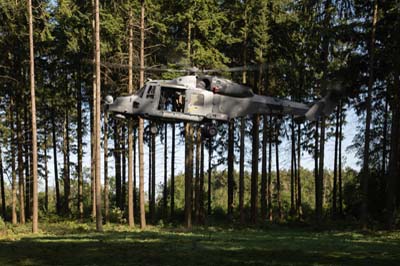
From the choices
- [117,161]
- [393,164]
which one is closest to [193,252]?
[393,164]

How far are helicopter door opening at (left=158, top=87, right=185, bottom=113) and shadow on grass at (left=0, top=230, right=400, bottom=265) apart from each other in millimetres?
4755

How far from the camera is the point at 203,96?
15938 mm

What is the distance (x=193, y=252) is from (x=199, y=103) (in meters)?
4.94

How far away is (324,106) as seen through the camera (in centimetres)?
1672

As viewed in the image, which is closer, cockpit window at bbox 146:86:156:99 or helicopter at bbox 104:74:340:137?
helicopter at bbox 104:74:340:137

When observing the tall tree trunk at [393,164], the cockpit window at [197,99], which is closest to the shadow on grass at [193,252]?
the cockpit window at [197,99]

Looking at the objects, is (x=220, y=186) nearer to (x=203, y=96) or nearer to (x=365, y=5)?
(x=365, y=5)

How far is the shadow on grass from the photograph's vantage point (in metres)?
13.1

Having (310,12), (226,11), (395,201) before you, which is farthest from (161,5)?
(395,201)

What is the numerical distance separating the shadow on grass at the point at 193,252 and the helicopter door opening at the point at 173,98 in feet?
15.6

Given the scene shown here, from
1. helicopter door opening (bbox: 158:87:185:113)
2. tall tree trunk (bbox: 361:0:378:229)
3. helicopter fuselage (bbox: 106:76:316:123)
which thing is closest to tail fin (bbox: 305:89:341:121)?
helicopter fuselage (bbox: 106:76:316:123)

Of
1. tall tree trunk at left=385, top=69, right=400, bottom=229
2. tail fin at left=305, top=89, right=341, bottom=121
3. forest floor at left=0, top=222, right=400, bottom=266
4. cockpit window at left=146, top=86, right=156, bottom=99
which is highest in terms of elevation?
cockpit window at left=146, top=86, right=156, bottom=99

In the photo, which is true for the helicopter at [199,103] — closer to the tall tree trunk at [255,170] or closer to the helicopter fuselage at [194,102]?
the helicopter fuselage at [194,102]

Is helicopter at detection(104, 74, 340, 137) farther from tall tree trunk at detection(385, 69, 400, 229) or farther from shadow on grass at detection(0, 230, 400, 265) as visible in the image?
tall tree trunk at detection(385, 69, 400, 229)
